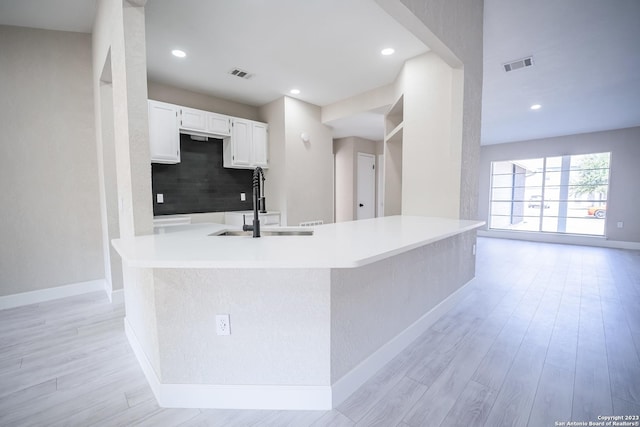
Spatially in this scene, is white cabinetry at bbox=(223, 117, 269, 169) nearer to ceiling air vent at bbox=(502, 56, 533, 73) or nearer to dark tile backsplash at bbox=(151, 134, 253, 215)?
dark tile backsplash at bbox=(151, 134, 253, 215)

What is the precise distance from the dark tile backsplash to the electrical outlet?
9.90 feet

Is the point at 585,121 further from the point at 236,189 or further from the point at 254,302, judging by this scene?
the point at 254,302

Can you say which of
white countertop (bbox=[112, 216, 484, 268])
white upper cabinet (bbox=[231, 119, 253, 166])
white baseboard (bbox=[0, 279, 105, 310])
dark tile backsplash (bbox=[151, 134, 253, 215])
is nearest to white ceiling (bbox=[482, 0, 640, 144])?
white countertop (bbox=[112, 216, 484, 268])

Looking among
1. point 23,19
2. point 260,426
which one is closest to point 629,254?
point 260,426

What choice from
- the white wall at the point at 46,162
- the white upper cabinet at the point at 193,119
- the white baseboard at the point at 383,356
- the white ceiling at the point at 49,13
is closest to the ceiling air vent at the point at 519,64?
the white baseboard at the point at 383,356

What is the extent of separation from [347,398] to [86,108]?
3.95m

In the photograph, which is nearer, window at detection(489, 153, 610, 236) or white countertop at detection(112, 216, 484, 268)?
white countertop at detection(112, 216, 484, 268)

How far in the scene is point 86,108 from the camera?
123 inches

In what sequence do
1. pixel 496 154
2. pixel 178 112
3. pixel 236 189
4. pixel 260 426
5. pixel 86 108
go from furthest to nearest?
pixel 496 154 → pixel 236 189 → pixel 178 112 → pixel 86 108 → pixel 260 426

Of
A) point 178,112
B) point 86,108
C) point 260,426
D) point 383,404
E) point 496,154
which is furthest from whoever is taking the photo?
point 496,154

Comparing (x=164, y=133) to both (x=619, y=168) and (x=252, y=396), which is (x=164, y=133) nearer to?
(x=252, y=396)

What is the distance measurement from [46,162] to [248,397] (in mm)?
3353

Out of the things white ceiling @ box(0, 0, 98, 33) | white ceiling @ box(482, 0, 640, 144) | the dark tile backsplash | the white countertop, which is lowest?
the white countertop

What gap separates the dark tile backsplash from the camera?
3.88 m
